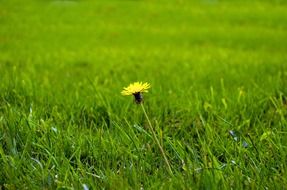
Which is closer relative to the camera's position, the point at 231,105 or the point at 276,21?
the point at 231,105

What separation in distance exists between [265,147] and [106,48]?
787 centimetres

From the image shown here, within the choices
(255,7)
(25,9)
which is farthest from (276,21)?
(25,9)

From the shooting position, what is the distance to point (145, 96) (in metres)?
3.68

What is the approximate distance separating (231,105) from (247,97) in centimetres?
18

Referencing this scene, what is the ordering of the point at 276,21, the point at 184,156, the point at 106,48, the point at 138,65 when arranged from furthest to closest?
1. the point at 276,21
2. the point at 106,48
3. the point at 138,65
4. the point at 184,156

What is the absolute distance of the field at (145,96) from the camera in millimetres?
1808

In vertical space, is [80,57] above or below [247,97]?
below

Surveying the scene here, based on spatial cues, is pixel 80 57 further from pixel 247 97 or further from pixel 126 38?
pixel 247 97

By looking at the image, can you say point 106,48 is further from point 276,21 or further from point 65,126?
point 65,126

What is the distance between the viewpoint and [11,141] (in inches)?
84.0

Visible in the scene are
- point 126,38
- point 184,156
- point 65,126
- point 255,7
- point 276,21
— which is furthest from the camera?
point 255,7

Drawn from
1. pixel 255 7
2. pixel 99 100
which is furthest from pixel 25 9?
pixel 99 100

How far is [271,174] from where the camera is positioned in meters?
1.78

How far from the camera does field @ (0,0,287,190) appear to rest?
1808 millimetres
